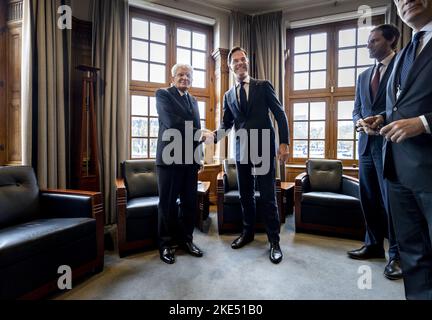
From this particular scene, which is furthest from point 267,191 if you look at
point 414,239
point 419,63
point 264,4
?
point 264,4

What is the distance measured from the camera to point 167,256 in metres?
1.95

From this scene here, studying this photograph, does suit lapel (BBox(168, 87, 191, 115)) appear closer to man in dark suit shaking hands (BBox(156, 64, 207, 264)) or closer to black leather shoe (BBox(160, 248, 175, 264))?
man in dark suit shaking hands (BBox(156, 64, 207, 264))

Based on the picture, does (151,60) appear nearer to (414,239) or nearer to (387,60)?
(387,60)

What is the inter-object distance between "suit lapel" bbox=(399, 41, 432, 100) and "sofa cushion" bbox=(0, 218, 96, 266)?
1.91m

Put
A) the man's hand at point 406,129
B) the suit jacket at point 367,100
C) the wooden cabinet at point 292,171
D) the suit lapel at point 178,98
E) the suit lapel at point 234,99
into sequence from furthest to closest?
the wooden cabinet at point 292,171, the suit lapel at point 234,99, the suit lapel at point 178,98, the suit jacket at point 367,100, the man's hand at point 406,129

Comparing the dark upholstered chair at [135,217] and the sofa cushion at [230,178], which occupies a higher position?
the sofa cushion at [230,178]

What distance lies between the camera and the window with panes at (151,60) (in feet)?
10.8

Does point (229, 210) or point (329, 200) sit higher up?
point (329, 200)

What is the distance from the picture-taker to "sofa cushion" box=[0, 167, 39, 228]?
1.66 metres

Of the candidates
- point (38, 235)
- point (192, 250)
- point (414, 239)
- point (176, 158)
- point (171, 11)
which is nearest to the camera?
point (414, 239)

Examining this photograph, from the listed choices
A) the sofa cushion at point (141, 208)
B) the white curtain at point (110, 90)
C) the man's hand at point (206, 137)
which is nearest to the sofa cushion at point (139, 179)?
the sofa cushion at point (141, 208)

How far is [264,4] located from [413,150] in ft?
11.2

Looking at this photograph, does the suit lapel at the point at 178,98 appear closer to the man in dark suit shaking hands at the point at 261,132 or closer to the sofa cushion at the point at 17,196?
the man in dark suit shaking hands at the point at 261,132
